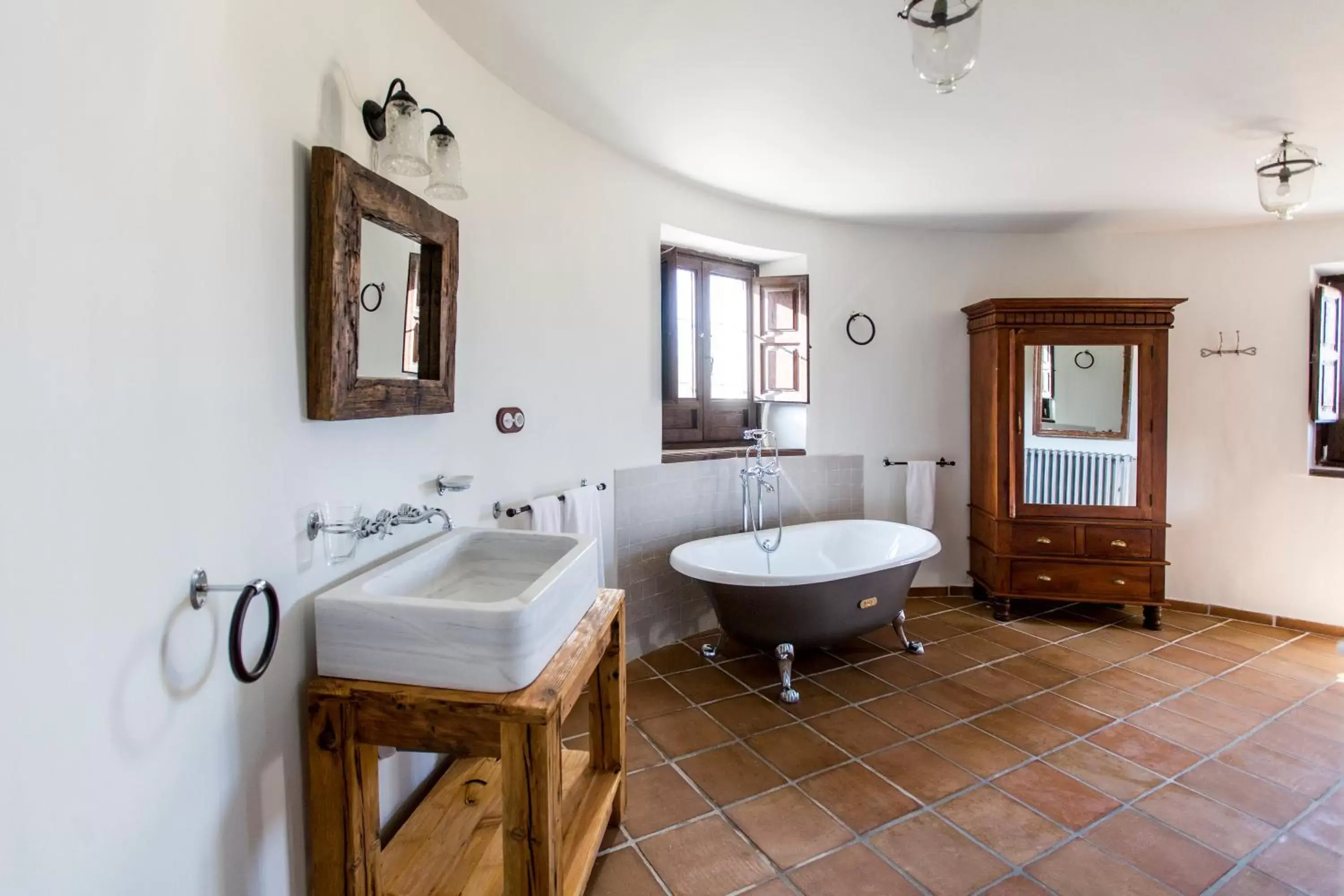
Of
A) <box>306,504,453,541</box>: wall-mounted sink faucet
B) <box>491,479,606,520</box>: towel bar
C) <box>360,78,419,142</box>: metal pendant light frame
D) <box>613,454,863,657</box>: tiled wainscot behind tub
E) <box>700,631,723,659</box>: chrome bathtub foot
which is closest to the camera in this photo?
<box>306,504,453,541</box>: wall-mounted sink faucet

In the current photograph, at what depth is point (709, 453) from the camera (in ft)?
11.8

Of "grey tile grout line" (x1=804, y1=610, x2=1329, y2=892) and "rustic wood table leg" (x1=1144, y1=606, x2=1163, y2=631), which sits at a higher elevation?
"rustic wood table leg" (x1=1144, y1=606, x2=1163, y2=631)

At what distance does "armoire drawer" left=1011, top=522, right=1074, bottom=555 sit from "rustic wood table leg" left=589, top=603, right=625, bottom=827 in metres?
2.89

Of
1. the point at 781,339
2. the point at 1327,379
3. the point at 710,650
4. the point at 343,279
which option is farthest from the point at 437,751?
the point at 1327,379

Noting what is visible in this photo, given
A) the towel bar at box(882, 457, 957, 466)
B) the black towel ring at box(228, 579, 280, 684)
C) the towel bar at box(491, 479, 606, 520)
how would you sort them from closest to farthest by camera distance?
the black towel ring at box(228, 579, 280, 684)
the towel bar at box(491, 479, 606, 520)
the towel bar at box(882, 457, 957, 466)

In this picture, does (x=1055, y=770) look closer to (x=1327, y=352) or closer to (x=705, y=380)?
(x=705, y=380)

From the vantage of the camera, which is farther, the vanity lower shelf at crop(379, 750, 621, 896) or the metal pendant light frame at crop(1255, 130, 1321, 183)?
the metal pendant light frame at crop(1255, 130, 1321, 183)

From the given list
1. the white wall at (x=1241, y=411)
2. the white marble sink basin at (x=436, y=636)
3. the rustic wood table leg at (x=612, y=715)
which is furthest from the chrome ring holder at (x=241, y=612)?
the white wall at (x=1241, y=411)

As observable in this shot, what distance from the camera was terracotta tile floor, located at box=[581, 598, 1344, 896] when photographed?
6.01ft

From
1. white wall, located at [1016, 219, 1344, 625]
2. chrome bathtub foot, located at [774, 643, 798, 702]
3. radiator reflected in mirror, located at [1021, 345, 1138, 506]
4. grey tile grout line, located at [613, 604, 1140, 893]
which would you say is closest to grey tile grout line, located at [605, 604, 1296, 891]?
grey tile grout line, located at [613, 604, 1140, 893]

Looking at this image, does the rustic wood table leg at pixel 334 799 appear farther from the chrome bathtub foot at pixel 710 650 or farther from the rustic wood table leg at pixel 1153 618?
the rustic wood table leg at pixel 1153 618

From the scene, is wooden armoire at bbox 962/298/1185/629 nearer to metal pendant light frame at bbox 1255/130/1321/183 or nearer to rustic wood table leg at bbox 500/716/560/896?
metal pendant light frame at bbox 1255/130/1321/183

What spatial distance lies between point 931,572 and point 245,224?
4200 millimetres

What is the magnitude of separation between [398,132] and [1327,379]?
502cm
